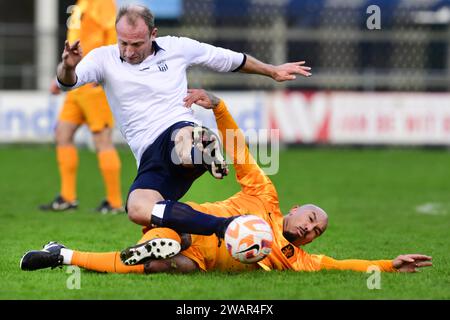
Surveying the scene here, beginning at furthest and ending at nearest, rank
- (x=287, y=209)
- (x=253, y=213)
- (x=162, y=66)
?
1. (x=287, y=209)
2. (x=162, y=66)
3. (x=253, y=213)

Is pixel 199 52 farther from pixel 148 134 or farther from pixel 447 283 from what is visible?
pixel 447 283

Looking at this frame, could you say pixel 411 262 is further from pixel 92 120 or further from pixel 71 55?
pixel 92 120

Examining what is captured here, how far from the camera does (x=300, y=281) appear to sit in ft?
20.3

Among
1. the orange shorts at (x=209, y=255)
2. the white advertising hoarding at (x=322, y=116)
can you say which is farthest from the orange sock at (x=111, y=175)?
the white advertising hoarding at (x=322, y=116)

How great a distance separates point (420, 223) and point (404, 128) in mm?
10333

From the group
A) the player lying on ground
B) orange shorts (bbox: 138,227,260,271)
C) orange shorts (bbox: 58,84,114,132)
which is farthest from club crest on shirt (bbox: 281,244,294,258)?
orange shorts (bbox: 58,84,114,132)

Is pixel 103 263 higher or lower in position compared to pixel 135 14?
lower

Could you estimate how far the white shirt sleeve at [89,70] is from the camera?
22.3ft

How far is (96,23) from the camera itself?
34.6 ft

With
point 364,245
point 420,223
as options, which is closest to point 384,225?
point 420,223

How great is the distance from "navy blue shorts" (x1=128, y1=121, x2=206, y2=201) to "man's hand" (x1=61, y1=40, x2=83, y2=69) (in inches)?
29.5

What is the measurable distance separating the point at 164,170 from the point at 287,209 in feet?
13.9

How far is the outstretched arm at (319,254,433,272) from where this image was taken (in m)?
6.50

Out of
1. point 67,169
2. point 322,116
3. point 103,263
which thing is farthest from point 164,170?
point 322,116
